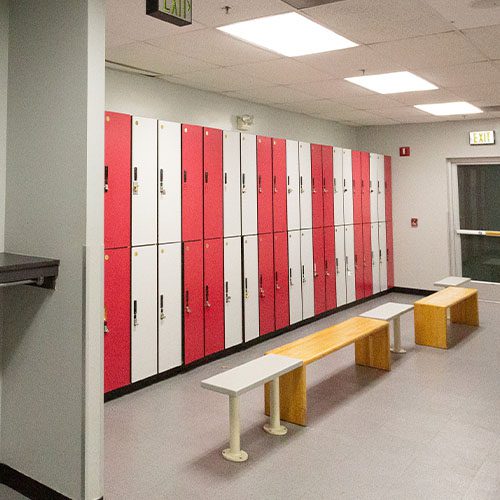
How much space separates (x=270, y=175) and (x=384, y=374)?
7.71 feet

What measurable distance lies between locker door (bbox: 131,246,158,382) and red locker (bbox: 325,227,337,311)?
2940mm

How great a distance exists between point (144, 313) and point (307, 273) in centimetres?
258

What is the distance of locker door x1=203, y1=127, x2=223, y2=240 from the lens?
4.59 meters

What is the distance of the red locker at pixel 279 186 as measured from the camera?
5.53m

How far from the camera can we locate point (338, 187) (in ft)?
22.2

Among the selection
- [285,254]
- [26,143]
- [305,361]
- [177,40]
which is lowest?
[305,361]

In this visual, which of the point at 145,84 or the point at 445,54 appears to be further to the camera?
the point at 145,84

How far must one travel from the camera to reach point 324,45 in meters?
3.81

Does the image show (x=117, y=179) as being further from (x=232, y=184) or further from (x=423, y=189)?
(x=423, y=189)

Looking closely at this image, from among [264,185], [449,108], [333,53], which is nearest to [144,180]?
[264,185]

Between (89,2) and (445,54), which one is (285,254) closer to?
(445,54)

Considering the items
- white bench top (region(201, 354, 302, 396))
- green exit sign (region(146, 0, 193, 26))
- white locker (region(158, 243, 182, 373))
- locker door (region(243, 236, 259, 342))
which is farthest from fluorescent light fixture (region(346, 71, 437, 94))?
white bench top (region(201, 354, 302, 396))

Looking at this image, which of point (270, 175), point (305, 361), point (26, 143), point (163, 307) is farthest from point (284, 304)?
point (26, 143)

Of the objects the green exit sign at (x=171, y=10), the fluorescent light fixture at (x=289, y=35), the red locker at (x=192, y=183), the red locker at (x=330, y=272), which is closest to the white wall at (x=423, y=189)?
the red locker at (x=330, y=272)
